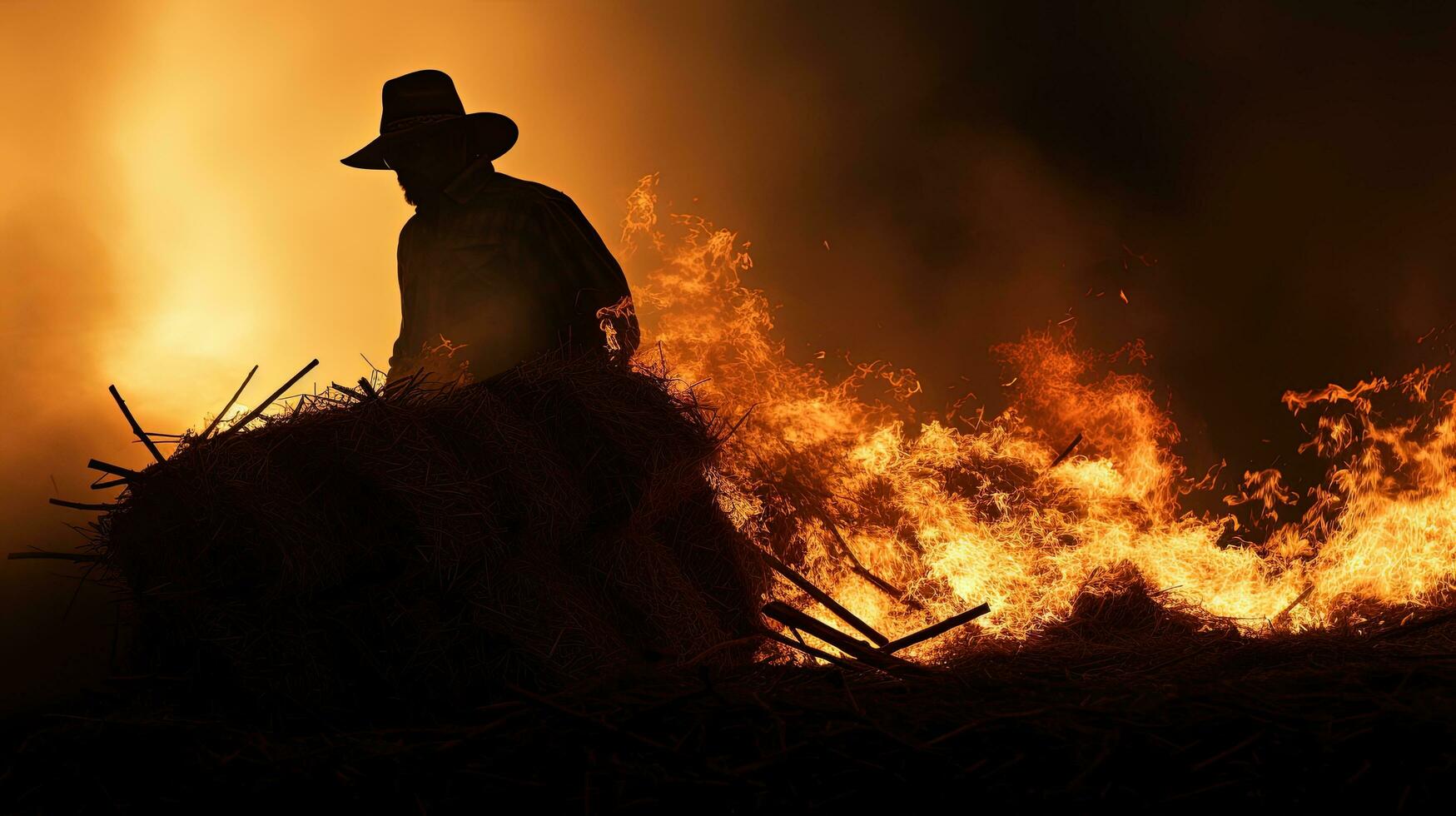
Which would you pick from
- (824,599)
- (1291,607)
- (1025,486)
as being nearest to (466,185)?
(824,599)

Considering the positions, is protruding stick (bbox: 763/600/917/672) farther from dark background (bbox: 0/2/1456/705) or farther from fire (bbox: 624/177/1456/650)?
dark background (bbox: 0/2/1456/705)

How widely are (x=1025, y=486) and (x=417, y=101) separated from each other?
12.3 ft

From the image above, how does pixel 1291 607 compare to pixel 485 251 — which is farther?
pixel 485 251

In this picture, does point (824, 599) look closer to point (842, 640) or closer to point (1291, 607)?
point (842, 640)

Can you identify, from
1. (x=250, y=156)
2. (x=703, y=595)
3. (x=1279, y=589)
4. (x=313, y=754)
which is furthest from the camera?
(x=250, y=156)

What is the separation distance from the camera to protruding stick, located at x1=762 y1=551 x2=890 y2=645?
407cm

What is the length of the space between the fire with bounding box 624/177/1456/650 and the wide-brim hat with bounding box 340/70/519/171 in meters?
1.51

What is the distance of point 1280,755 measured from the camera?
257cm

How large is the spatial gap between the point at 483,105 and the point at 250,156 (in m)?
1.96

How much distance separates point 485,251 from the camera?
16.6 ft

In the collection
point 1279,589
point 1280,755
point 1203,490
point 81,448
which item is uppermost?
point 1203,490

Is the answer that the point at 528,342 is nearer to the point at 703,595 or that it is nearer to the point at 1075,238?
the point at 703,595

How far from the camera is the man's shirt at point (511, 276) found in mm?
4902

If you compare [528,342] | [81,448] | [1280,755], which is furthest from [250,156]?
[1280,755]
